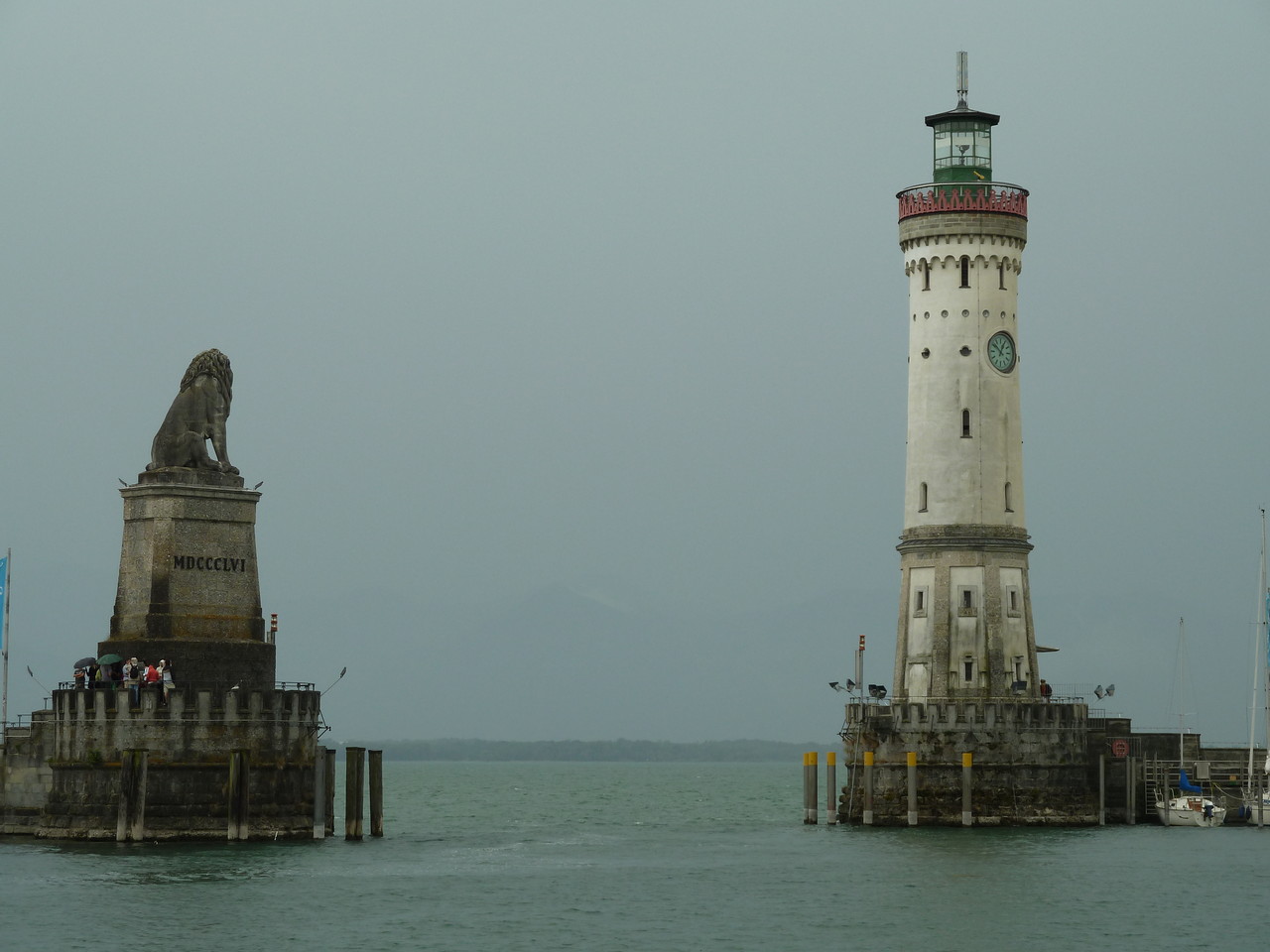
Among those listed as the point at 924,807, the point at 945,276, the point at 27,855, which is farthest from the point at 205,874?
the point at 945,276

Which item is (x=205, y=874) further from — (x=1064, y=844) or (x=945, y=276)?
(x=945, y=276)

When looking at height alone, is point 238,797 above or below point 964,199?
below

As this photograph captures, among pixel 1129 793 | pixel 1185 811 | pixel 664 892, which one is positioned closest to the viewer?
pixel 664 892

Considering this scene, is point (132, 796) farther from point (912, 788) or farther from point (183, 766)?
point (912, 788)

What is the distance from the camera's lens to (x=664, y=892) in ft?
234

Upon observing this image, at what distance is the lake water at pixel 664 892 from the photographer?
200 ft

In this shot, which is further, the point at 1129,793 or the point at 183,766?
the point at 1129,793

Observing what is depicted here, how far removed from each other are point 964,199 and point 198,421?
105ft

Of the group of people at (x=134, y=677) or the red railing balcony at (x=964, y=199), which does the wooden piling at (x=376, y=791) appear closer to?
the group of people at (x=134, y=677)

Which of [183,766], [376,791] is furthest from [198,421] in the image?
[376,791]

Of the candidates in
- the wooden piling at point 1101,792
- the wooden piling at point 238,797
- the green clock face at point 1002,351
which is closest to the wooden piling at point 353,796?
the wooden piling at point 238,797

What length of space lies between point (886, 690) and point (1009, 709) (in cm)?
555

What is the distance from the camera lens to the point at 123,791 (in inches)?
2931

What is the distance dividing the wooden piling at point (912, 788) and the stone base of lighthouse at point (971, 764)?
0.04m
